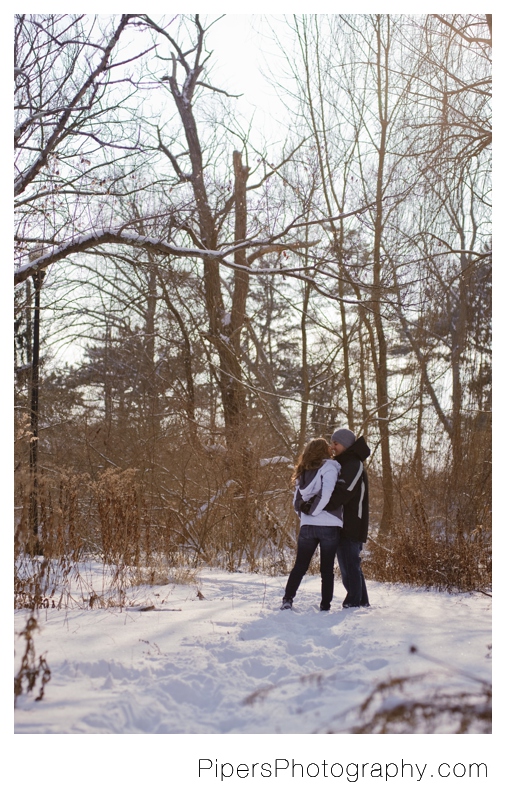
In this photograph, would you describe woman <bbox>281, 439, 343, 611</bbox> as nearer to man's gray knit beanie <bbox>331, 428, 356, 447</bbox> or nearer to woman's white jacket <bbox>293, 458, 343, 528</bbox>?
woman's white jacket <bbox>293, 458, 343, 528</bbox>

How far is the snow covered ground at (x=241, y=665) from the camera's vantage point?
3.00 meters

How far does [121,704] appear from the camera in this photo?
3.04 m

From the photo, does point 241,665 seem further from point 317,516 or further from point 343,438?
point 343,438

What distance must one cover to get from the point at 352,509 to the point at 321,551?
451 mm

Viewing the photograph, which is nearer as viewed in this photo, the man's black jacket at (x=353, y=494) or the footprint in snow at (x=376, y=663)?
the footprint in snow at (x=376, y=663)

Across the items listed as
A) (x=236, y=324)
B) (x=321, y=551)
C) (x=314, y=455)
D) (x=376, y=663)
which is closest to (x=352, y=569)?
(x=321, y=551)

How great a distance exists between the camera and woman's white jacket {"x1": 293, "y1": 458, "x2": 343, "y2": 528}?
524 cm

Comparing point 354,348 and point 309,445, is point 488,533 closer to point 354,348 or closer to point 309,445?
point 309,445

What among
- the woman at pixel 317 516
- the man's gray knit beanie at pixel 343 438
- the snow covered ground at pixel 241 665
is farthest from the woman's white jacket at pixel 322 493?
the snow covered ground at pixel 241 665

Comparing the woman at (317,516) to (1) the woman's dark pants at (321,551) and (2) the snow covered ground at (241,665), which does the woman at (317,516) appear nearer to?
(1) the woman's dark pants at (321,551)

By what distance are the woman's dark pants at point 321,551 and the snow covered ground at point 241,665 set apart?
0.21 metres

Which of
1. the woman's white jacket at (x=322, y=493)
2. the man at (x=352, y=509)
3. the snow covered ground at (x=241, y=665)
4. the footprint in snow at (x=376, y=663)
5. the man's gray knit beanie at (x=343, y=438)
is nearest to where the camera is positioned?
the snow covered ground at (x=241, y=665)

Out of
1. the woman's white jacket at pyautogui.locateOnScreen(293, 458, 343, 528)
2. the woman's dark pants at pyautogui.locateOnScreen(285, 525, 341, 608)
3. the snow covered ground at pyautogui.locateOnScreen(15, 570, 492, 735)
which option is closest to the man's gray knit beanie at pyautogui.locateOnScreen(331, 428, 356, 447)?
the woman's white jacket at pyautogui.locateOnScreen(293, 458, 343, 528)

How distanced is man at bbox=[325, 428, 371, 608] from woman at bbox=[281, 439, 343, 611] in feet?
0.37
